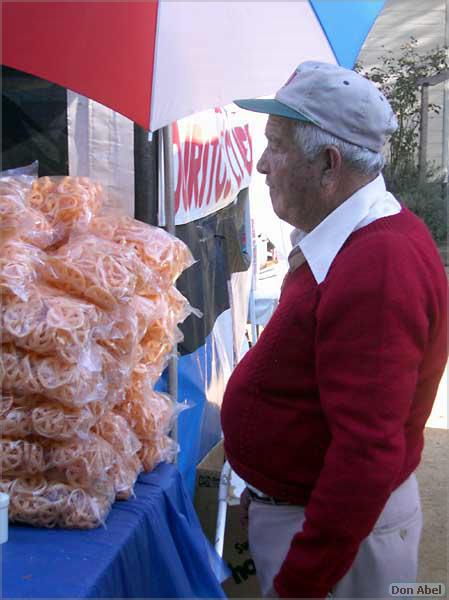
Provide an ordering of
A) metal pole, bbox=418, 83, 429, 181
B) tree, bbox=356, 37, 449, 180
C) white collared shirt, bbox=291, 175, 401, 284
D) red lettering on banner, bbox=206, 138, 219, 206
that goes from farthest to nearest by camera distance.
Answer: metal pole, bbox=418, 83, 429, 181 < tree, bbox=356, 37, 449, 180 < red lettering on banner, bbox=206, 138, 219, 206 < white collared shirt, bbox=291, 175, 401, 284

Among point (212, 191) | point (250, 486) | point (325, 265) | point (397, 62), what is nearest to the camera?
point (325, 265)

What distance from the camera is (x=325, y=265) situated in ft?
4.58

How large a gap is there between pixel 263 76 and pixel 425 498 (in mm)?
2739

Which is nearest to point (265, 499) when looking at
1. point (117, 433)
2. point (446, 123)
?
point (117, 433)

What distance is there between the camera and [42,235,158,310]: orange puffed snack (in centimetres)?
172

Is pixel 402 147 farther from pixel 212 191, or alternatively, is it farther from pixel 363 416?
pixel 363 416

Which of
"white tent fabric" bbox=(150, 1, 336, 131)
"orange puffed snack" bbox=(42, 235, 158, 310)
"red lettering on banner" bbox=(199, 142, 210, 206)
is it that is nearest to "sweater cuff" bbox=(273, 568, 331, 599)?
"orange puffed snack" bbox=(42, 235, 158, 310)

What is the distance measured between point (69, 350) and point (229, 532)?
191 cm

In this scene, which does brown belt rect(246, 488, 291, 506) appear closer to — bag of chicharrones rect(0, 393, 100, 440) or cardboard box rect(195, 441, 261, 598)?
bag of chicharrones rect(0, 393, 100, 440)

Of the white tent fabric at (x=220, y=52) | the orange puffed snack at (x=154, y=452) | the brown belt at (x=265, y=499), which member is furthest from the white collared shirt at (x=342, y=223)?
the orange puffed snack at (x=154, y=452)

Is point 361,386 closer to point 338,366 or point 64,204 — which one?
point 338,366

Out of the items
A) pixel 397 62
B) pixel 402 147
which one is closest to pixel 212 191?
pixel 397 62

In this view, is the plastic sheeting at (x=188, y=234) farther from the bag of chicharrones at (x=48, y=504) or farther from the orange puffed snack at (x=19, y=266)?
the bag of chicharrones at (x=48, y=504)

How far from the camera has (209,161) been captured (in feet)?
11.2
